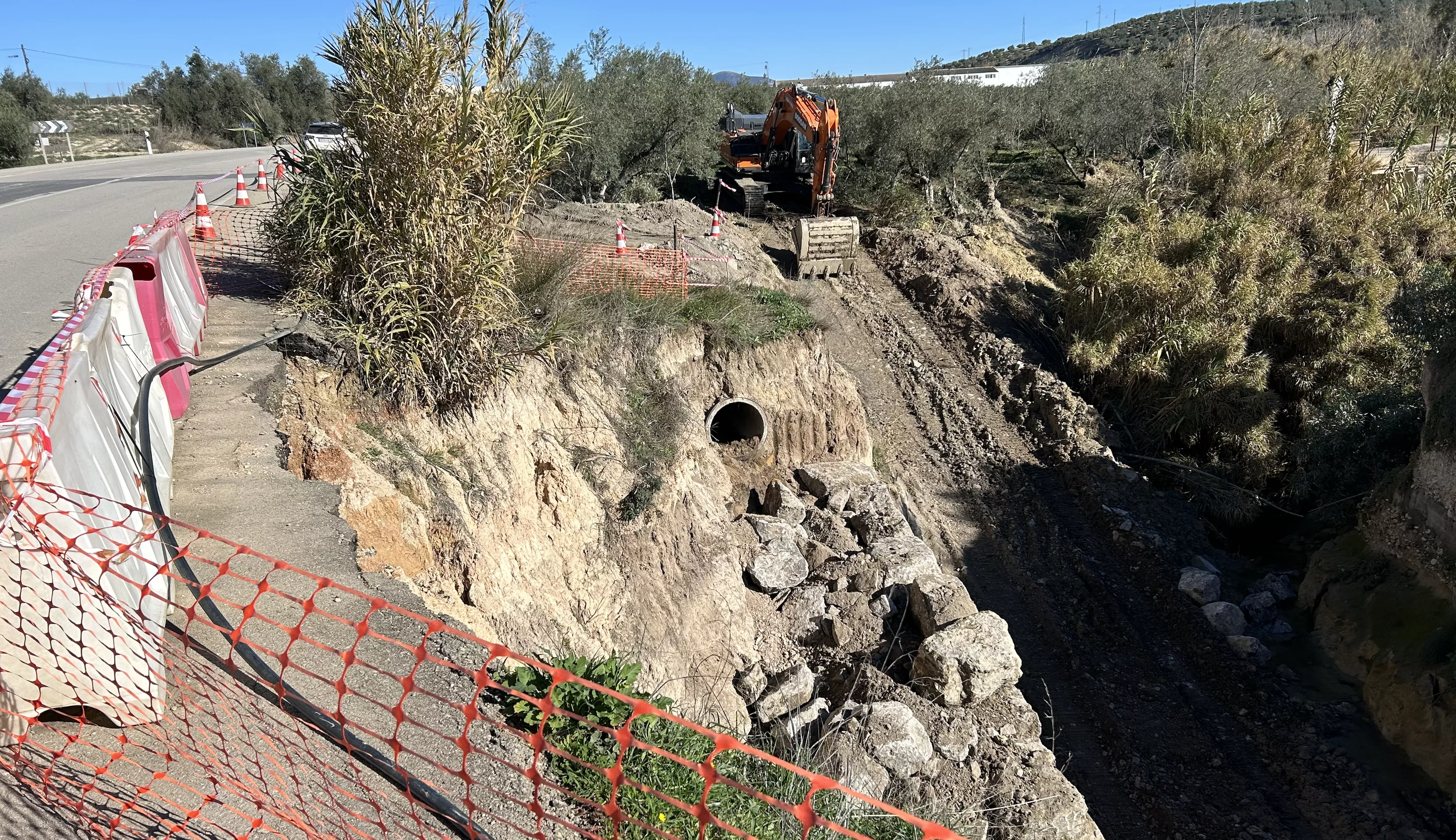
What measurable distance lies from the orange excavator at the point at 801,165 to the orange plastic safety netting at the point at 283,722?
1506cm

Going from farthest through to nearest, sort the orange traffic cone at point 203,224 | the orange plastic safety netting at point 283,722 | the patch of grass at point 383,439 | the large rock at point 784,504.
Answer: the large rock at point 784,504 < the orange traffic cone at point 203,224 < the patch of grass at point 383,439 < the orange plastic safety netting at point 283,722

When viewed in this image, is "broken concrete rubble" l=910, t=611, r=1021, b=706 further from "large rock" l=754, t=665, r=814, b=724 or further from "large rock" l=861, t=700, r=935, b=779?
"large rock" l=754, t=665, r=814, b=724

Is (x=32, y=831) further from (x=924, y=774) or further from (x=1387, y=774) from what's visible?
(x=1387, y=774)

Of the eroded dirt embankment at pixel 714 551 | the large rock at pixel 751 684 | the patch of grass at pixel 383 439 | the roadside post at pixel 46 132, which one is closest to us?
the eroded dirt embankment at pixel 714 551

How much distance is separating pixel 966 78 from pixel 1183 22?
33.1 metres

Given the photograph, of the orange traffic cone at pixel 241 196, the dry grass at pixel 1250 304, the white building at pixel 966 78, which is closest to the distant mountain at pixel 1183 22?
the white building at pixel 966 78

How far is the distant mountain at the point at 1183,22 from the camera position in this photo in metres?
58.0

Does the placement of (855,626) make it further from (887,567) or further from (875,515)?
(875,515)

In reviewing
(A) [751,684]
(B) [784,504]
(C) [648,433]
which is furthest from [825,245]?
(A) [751,684]

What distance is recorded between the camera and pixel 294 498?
6621 millimetres

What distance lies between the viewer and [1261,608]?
12.5 m

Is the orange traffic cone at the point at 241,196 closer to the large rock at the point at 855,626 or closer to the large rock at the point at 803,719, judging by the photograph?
the large rock at the point at 855,626

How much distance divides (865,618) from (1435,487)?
7735 mm

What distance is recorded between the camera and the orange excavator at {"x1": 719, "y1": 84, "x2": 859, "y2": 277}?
19.2m
